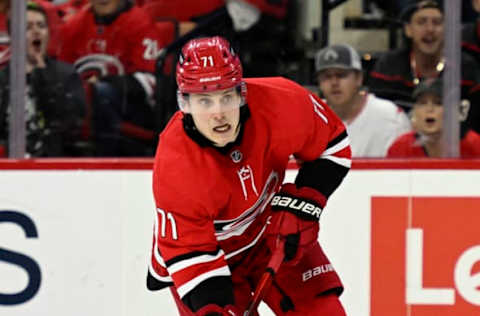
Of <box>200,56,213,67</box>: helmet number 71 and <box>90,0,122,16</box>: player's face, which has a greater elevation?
<box>90,0,122,16</box>: player's face

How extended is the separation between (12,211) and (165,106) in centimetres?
66

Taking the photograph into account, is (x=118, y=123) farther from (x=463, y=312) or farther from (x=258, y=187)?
(x=463, y=312)

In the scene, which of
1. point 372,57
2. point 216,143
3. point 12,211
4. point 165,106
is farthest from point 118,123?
point 216,143

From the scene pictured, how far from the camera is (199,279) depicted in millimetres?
2715

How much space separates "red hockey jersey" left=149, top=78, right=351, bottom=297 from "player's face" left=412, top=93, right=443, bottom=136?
83 cm

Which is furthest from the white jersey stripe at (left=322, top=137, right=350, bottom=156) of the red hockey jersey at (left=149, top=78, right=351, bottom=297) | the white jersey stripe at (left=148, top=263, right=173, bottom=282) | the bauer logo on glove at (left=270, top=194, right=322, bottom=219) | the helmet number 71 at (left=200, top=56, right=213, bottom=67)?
the white jersey stripe at (left=148, top=263, right=173, bottom=282)

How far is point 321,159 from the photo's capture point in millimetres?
2965

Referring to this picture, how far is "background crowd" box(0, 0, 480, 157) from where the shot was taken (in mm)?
3752

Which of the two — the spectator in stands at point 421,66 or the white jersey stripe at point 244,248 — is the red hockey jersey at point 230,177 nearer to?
the white jersey stripe at point 244,248

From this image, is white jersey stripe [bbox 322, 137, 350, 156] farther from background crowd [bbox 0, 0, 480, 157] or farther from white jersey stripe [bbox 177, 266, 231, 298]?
background crowd [bbox 0, 0, 480, 157]

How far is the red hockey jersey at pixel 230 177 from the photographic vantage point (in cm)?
272

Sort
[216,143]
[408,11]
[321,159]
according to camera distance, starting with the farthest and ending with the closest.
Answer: [408,11], [321,159], [216,143]

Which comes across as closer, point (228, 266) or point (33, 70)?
point (228, 266)

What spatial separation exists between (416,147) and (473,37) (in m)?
0.43
